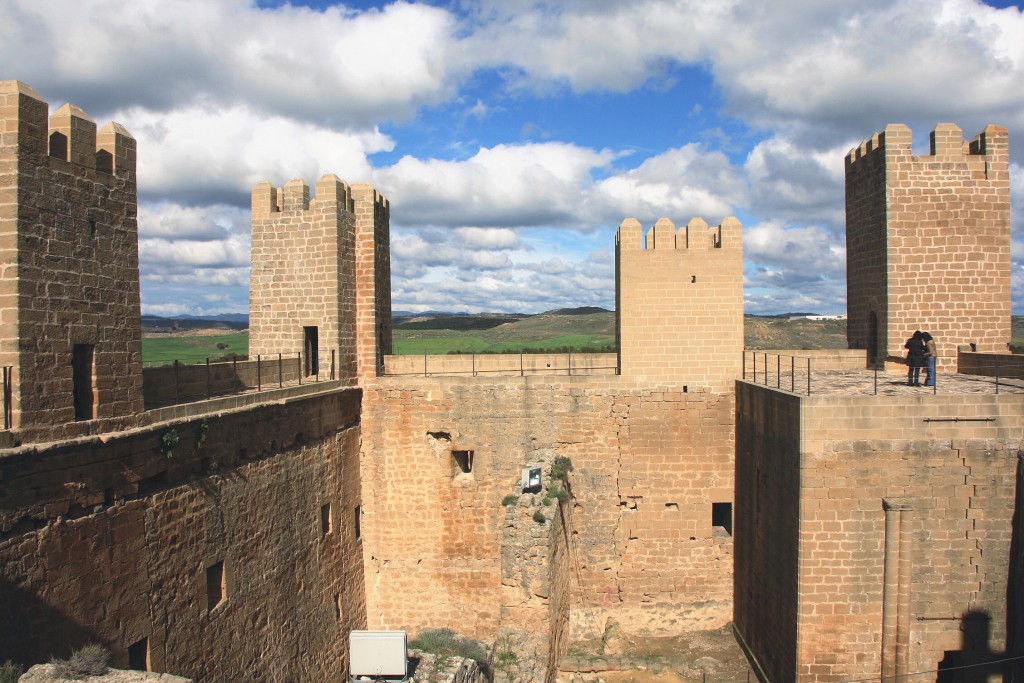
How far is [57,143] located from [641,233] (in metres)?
9.44

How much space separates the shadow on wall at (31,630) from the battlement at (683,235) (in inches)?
399

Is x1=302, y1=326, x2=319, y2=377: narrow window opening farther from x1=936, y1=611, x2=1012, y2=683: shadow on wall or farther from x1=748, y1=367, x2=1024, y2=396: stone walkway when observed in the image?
x1=936, y1=611, x2=1012, y2=683: shadow on wall

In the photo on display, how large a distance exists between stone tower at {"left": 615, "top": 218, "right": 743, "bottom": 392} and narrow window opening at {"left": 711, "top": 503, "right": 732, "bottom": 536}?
7.60 ft

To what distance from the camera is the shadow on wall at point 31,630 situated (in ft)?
18.4

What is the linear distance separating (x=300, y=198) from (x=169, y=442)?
20.6 ft

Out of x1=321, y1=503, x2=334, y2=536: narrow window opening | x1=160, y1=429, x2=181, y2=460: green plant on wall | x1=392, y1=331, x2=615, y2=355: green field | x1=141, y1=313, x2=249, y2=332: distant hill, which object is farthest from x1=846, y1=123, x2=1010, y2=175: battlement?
x1=141, y1=313, x2=249, y2=332: distant hill

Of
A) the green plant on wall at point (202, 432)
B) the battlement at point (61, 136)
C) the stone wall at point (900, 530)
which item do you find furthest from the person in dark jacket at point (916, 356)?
the battlement at point (61, 136)

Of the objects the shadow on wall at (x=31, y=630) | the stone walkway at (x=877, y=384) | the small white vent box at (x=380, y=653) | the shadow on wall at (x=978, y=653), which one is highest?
the stone walkway at (x=877, y=384)

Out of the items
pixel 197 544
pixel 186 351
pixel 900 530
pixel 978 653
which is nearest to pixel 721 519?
pixel 900 530

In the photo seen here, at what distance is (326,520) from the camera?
11.7 meters

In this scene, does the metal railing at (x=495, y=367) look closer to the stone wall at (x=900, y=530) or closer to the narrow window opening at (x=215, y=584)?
the stone wall at (x=900, y=530)

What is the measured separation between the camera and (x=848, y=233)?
15406mm

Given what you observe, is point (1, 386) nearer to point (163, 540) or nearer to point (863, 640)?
point (163, 540)

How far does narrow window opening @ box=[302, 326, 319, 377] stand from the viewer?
41.7 ft
